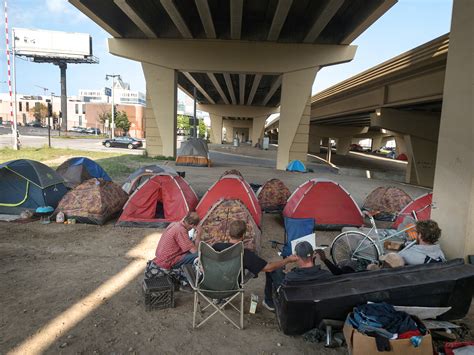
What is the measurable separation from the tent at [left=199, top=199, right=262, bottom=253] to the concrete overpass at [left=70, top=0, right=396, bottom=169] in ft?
39.6

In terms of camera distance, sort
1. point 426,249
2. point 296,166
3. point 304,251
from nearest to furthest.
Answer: point 304,251, point 426,249, point 296,166

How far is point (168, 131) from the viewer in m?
23.5

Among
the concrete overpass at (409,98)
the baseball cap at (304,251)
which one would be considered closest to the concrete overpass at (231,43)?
the concrete overpass at (409,98)

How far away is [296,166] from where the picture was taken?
859 inches

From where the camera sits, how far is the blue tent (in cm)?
2172

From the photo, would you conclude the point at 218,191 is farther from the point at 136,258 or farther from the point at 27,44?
the point at 27,44

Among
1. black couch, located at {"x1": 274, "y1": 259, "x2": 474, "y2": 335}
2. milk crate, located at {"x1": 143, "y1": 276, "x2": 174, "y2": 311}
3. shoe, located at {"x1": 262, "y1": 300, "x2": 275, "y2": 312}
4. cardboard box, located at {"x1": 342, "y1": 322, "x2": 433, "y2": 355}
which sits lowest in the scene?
shoe, located at {"x1": 262, "y1": 300, "x2": 275, "y2": 312}

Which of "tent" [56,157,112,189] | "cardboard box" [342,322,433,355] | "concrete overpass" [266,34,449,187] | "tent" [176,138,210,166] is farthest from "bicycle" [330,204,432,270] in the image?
"tent" [176,138,210,166]

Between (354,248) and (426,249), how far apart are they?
1623 millimetres

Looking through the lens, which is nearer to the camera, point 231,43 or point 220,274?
point 220,274

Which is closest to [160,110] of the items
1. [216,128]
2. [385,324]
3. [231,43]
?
[231,43]

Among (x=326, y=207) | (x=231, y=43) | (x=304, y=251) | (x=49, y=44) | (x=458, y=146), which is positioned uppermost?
(x=49, y=44)

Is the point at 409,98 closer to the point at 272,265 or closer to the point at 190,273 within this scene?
the point at 272,265

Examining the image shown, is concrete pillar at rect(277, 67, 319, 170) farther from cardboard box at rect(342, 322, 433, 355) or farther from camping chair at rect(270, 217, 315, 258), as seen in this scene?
cardboard box at rect(342, 322, 433, 355)
